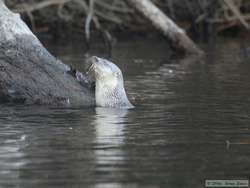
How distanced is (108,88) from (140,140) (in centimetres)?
260

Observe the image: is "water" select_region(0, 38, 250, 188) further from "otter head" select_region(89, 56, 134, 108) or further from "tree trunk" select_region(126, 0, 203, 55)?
"tree trunk" select_region(126, 0, 203, 55)

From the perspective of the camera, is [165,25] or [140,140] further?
[165,25]

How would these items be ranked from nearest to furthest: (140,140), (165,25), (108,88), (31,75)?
1. (140,140)
2. (108,88)
3. (31,75)
4. (165,25)

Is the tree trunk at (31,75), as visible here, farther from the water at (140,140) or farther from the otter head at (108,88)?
the water at (140,140)

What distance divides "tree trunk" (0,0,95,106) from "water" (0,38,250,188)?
0.34 metres

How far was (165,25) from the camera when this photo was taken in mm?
17375

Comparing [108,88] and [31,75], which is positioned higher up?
[31,75]

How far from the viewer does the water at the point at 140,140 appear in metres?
6.29

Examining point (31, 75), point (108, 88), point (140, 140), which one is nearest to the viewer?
point (140, 140)

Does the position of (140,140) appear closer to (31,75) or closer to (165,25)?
(31,75)

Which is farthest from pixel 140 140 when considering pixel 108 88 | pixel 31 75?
pixel 31 75

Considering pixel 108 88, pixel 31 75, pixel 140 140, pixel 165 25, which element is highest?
pixel 165 25

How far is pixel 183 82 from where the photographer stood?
13.0 m

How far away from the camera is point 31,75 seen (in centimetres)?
1052
